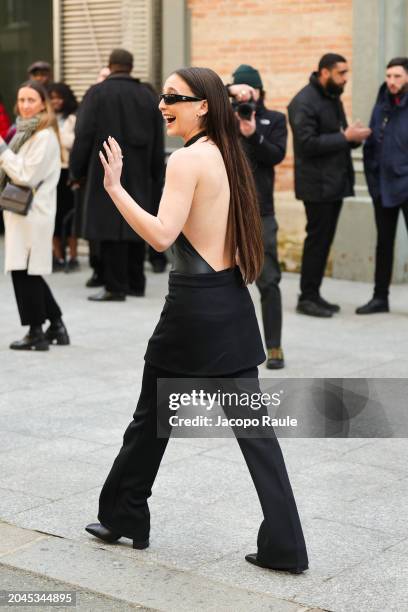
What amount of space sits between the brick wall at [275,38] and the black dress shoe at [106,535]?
7852mm

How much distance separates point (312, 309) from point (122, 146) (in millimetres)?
2219

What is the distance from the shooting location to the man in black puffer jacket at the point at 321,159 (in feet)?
33.3

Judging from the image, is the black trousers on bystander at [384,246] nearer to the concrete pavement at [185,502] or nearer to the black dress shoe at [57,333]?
the concrete pavement at [185,502]

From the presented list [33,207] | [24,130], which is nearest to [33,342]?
[33,207]

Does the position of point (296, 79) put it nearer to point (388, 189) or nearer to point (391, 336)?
point (388, 189)

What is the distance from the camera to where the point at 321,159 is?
10.4 metres

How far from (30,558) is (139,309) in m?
6.08

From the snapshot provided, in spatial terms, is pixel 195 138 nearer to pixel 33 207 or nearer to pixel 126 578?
pixel 126 578

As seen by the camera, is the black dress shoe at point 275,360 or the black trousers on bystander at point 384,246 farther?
the black trousers on bystander at point 384,246

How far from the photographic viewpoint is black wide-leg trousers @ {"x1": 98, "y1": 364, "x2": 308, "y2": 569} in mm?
4617

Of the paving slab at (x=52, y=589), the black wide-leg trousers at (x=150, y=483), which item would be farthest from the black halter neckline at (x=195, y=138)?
the paving slab at (x=52, y=589)

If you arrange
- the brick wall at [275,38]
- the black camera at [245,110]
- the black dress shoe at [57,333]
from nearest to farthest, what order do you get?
1. the black camera at [245,110]
2. the black dress shoe at [57,333]
3. the brick wall at [275,38]

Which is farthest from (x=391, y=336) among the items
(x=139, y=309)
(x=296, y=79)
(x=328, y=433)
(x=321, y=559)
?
(x=321, y=559)

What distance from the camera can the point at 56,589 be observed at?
179 inches
